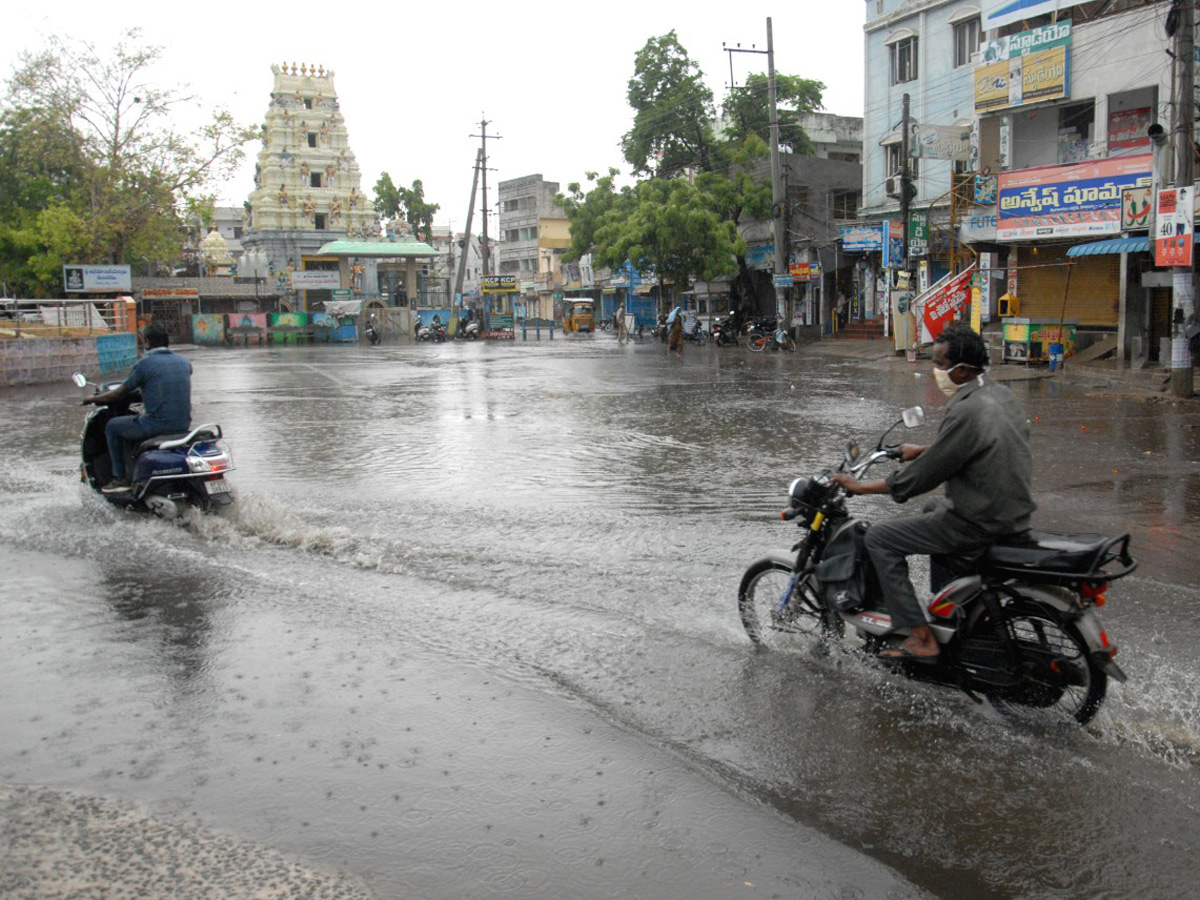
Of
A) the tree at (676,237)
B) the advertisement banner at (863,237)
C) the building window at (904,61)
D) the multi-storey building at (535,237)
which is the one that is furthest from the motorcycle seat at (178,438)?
the multi-storey building at (535,237)

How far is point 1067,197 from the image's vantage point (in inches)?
898

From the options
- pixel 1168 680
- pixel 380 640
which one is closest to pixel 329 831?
pixel 380 640

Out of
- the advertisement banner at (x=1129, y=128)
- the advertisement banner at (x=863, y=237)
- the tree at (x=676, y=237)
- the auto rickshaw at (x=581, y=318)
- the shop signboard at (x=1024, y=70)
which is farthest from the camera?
the auto rickshaw at (x=581, y=318)

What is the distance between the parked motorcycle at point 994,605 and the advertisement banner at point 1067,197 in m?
19.7

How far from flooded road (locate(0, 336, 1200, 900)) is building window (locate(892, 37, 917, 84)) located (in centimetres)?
2676

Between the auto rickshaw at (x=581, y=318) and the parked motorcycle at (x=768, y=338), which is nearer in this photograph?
the parked motorcycle at (x=768, y=338)

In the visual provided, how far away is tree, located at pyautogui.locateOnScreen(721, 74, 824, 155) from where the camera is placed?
150 feet

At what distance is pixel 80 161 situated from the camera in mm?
43062

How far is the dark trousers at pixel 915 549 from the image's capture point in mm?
4020

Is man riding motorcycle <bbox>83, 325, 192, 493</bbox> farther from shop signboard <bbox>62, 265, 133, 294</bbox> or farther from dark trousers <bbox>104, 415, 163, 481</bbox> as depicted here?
shop signboard <bbox>62, 265, 133, 294</bbox>

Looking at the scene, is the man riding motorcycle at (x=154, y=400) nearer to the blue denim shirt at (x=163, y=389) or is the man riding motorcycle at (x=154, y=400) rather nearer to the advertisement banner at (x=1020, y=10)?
the blue denim shirt at (x=163, y=389)

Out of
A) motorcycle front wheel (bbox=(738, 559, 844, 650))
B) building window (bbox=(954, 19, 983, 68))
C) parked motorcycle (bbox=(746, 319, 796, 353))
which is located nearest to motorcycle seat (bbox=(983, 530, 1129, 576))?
motorcycle front wheel (bbox=(738, 559, 844, 650))

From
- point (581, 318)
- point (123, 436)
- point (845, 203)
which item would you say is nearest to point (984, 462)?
point (123, 436)

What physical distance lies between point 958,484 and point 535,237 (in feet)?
257
